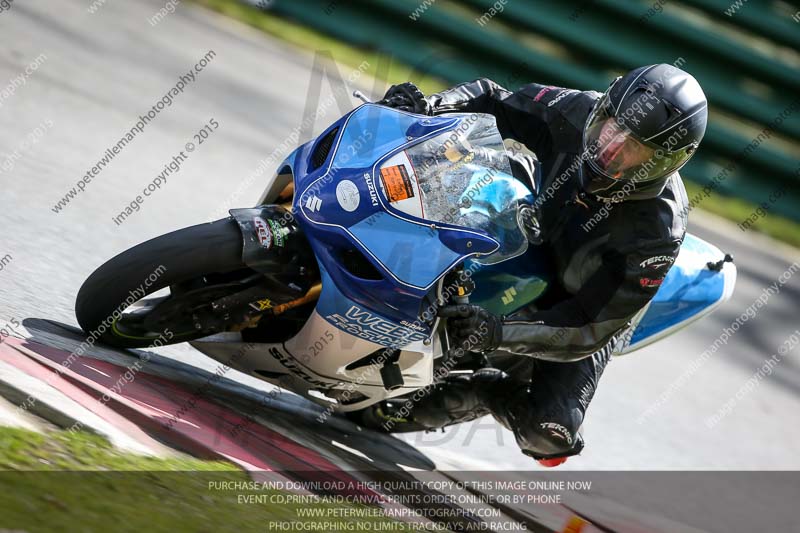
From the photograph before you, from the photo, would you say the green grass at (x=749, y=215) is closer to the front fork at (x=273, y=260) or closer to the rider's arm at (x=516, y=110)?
the rider's arm at (x=516, y=110)

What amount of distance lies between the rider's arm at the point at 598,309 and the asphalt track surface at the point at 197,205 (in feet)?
3.48

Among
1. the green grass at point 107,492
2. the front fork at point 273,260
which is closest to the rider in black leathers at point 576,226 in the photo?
the front fork at point 273,260

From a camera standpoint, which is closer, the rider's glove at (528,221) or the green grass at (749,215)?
the rider's glove at (528,221)

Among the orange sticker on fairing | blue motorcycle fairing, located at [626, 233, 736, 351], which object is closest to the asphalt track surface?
the orange sticker on fairing

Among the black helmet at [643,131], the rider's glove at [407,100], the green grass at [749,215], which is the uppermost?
the rider's glove at [407,100]

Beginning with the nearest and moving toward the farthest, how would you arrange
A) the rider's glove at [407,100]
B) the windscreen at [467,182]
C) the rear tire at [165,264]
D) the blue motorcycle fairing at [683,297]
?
the rear tire at [165,264] → the windscreen at [467,182] → the rider's glove at [407,100] → the blue motorcycle fairing at [683,297]

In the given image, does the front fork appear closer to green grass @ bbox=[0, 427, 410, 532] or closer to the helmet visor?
green grass @ bbox=[0, 427, 410, 532]

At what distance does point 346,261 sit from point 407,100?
77 cm

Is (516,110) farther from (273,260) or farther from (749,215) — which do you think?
(749,215)

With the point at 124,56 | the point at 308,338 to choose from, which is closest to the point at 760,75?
the point at 124,56

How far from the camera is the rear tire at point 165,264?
344 cm

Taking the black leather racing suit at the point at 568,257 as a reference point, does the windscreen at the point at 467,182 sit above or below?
above

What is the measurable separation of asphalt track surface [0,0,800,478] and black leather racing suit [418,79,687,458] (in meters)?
0.59

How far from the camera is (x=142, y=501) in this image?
2.82 m
